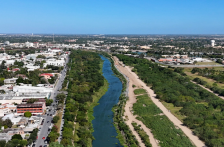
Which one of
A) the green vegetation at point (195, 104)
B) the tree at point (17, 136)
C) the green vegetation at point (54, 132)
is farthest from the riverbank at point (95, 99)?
the tree at point (17, 136)

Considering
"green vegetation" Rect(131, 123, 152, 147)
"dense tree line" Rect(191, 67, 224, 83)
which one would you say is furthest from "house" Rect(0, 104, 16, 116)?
"dense tree line" Rect(191, 67, 224, 83)

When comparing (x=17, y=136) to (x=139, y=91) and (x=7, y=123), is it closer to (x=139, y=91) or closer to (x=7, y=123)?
(x=7, y=123)

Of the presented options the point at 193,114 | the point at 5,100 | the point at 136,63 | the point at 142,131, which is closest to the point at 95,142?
the point at 142,131

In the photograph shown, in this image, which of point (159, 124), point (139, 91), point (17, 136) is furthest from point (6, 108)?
point (139, 91)

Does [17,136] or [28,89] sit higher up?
[28,89]

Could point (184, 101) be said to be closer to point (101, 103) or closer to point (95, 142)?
point (101, 103)

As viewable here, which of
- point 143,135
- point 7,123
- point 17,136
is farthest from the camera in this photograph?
point 7,123

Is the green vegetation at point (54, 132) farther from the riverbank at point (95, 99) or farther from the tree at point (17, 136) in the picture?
the riverbank at point (95, 99)

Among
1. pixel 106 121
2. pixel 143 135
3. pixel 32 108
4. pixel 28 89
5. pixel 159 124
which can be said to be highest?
pixel 28 89

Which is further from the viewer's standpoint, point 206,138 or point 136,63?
point 136,63
